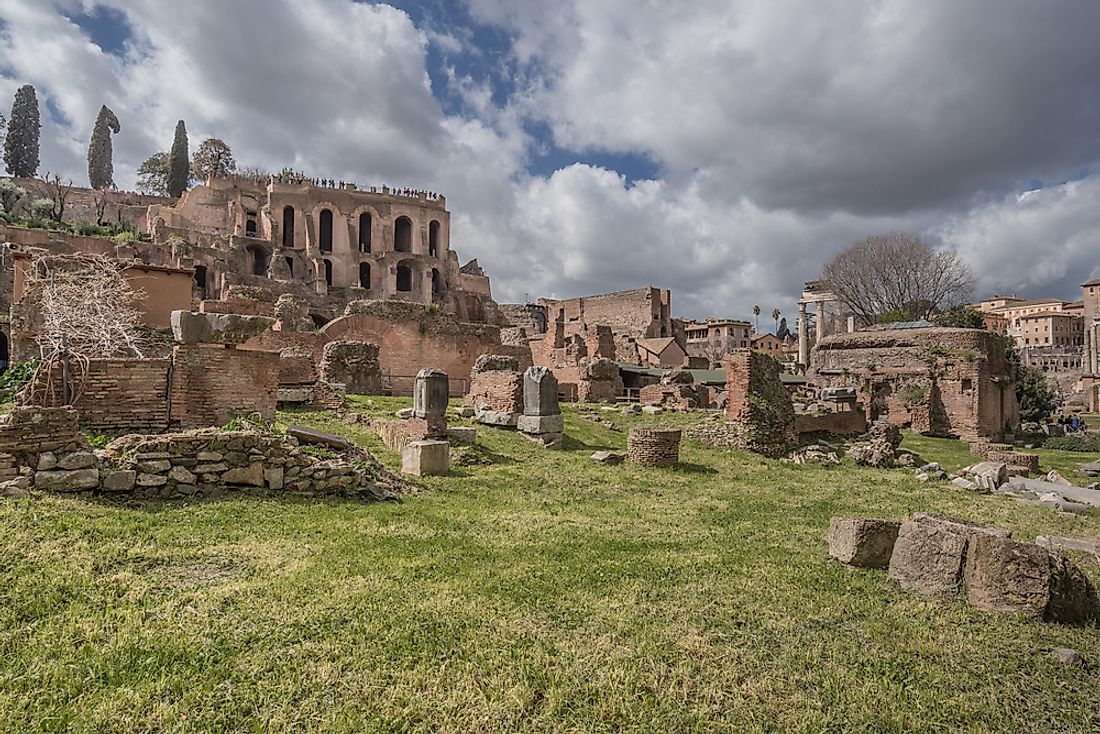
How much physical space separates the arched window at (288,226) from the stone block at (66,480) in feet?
167

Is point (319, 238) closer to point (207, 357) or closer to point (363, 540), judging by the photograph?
point (207, 357)

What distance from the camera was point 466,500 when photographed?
Result: 7586 millimetres

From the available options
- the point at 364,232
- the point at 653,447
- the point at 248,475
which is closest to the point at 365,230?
the point at 364,232

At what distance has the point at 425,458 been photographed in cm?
910

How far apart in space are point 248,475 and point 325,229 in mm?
51791

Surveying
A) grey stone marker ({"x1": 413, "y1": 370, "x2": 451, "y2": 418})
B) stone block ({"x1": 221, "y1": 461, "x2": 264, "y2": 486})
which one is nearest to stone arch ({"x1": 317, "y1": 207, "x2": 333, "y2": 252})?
grey stone marker ({"x1": 413, "y1": 370, "x2": 451, "y2": 418})

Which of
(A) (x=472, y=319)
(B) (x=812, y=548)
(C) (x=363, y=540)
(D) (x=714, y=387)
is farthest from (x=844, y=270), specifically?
(C) (x=363, y=540)

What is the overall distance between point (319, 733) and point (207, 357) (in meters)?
7.32

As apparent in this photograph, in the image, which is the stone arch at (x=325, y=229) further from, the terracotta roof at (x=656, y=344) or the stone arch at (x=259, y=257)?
the terracotta roof at (x=656, y=344)

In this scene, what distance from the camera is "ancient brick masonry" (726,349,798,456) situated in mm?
14172

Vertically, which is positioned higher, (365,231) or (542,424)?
(365,231)

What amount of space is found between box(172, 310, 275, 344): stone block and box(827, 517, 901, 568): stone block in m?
8.50

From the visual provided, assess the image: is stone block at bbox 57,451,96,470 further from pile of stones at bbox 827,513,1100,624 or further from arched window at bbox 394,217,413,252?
arched window at bbox 394,217,413,252

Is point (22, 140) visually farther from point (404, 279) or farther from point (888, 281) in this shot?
point (888, 281)
